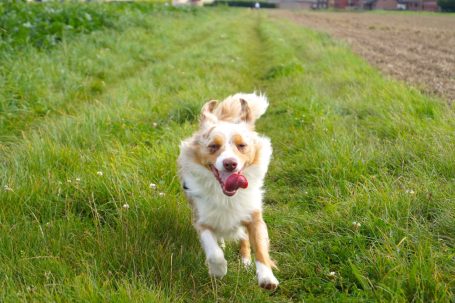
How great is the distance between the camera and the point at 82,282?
244 cm

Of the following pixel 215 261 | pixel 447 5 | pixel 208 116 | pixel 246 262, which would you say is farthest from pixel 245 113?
pixel 447 5

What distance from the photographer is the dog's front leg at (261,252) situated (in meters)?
2.63

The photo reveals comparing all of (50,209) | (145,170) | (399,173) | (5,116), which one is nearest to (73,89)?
(5,116)

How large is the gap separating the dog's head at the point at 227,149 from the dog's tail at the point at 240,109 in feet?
0.05

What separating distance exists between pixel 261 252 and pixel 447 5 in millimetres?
61366

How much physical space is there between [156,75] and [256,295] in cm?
638

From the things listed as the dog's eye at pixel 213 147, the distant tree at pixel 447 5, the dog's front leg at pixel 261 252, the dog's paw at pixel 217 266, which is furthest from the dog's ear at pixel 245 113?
the distant tree at pixel 447 5

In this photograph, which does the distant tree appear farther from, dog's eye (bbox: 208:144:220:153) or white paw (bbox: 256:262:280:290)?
white paw (bbox: 256:262:280:290)

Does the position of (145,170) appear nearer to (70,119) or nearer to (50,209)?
(50,209)

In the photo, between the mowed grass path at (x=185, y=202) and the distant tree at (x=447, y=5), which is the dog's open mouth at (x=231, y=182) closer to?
the mowed grass path at (x=185, y=202)

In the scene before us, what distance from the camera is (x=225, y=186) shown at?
288cm

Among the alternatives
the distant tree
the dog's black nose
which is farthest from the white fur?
the distant tree

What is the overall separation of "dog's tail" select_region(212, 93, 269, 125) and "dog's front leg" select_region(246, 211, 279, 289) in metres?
0.82

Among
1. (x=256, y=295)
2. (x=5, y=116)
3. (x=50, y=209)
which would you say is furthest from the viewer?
(x=5, y=116)
